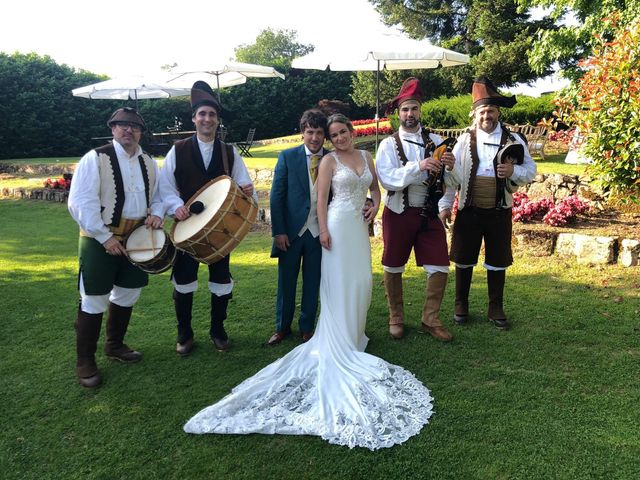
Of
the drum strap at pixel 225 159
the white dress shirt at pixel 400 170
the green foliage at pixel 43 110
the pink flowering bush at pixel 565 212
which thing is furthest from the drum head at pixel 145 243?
the green foliage at pixel 43 110

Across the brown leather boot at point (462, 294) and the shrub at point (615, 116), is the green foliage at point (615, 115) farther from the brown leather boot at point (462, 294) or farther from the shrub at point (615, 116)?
the brown leather boot at point (462, 294)

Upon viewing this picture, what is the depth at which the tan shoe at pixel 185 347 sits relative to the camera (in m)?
4.09

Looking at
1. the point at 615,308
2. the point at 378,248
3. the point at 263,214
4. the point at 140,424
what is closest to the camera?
the point at 140,424

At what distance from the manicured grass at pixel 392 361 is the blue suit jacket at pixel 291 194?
3.39 feet

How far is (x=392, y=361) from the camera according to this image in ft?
12.8

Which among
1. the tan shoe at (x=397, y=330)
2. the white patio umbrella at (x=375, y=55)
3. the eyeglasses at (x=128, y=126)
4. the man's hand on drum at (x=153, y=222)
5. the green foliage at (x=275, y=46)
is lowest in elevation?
the tan shoe at (x=397, y=330)

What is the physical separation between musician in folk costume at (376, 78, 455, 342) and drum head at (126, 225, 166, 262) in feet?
5.87

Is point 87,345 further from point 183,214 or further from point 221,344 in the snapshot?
point 183,214

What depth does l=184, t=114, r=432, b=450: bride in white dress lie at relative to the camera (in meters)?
2.97

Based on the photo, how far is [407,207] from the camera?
4.18m

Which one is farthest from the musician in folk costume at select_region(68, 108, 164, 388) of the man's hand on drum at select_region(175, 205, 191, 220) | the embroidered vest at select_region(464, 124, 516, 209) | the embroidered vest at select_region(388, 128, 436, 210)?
the embroidered vest at select_region(464, 124, 516, 209)

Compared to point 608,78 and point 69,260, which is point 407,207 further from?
point 69,260

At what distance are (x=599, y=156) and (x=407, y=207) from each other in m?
3.25

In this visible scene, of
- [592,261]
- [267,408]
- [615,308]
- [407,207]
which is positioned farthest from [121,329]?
[592,261]
